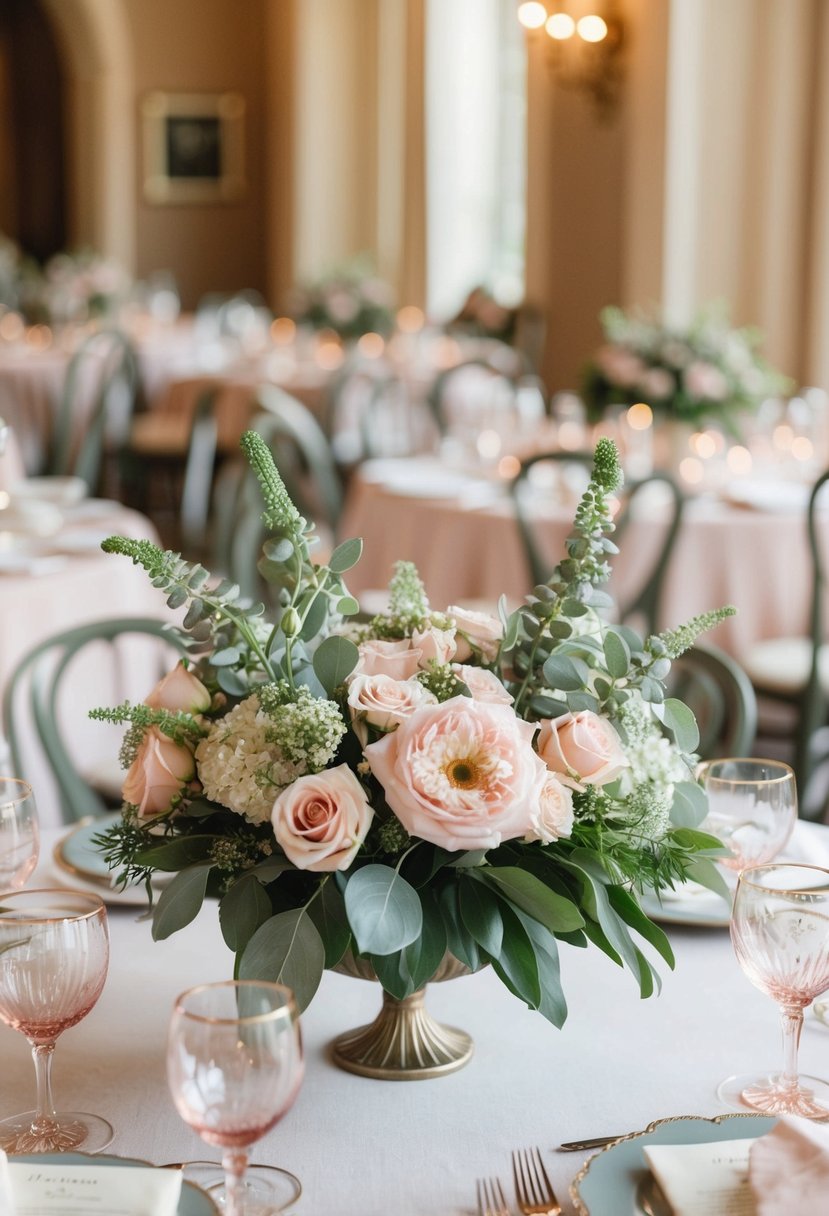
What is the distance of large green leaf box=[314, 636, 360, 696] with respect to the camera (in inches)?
47.3

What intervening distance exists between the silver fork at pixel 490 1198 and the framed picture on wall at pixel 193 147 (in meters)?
12.7

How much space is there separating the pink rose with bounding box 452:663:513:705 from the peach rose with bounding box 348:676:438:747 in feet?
0.13

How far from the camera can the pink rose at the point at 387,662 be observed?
122cm

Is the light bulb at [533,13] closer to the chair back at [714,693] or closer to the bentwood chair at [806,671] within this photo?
the bentwood chair at [806,671]

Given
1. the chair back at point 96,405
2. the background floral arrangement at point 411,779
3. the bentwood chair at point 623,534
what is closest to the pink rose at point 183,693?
the background floral arrangement at point 411,779

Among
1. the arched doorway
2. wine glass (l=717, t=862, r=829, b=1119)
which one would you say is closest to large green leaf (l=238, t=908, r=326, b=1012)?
wine glass (l=717, t=862, r=829, b=1119)

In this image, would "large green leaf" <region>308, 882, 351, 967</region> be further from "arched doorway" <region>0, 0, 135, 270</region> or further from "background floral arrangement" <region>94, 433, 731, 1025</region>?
"arched doorway" <region>0, 0, 135, 270</region>

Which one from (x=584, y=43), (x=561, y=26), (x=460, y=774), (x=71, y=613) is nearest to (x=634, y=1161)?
(x=460, y=774)

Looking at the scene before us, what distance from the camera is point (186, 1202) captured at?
1.01 metres

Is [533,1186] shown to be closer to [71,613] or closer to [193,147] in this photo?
[71,613]

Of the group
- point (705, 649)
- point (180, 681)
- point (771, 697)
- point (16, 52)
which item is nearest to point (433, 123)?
point (16, 52)

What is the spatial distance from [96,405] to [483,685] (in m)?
5.62

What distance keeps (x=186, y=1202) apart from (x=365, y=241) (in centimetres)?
1147

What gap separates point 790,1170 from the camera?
99 centimetres
